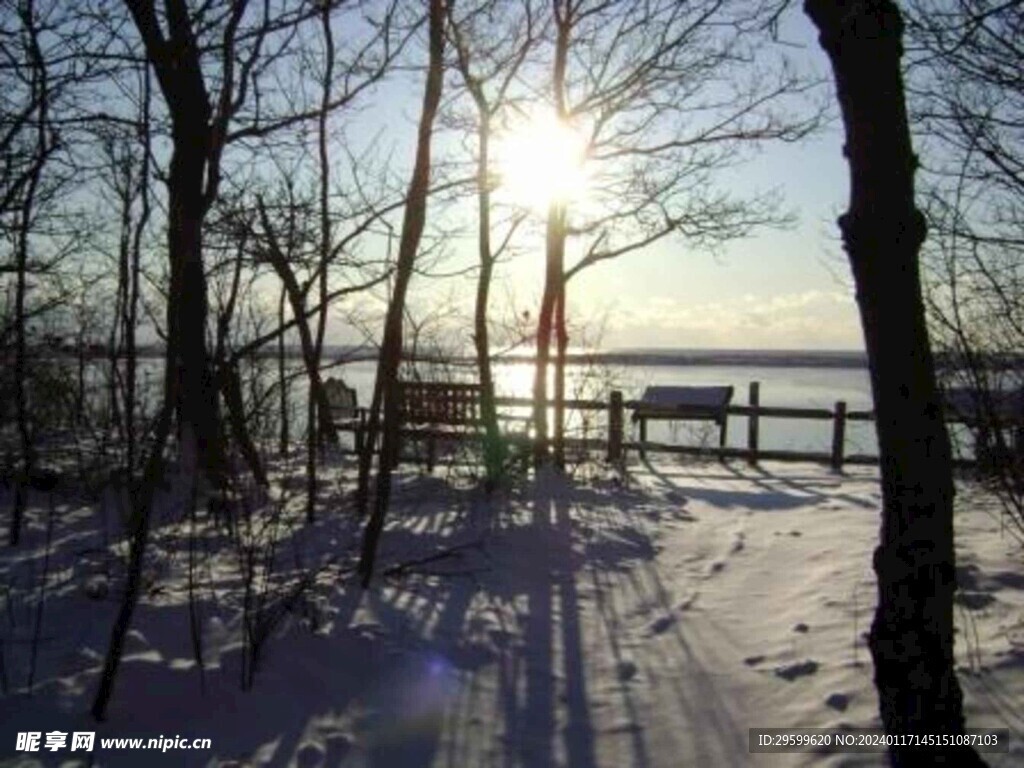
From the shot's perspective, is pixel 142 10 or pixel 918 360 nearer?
pixel 918 360

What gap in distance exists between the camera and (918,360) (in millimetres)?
3240

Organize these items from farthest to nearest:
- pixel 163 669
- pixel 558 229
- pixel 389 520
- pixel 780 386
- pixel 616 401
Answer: pixel 780 386 < pixel 616 401 < pixel 558 229 < pixel 389 520 < pixel 163 669

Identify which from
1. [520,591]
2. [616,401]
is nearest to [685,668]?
[520,591]

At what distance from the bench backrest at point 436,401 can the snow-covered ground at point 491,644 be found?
4.27 m

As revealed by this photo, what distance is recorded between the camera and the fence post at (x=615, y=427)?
566 inches

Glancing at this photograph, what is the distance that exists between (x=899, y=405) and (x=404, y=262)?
11.5 feet

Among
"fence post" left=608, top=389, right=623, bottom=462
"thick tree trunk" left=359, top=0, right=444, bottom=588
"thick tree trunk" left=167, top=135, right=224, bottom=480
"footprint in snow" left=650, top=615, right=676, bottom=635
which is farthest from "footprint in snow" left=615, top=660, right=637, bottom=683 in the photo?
"fence post" left=608, top=389, right=623, bottom=462

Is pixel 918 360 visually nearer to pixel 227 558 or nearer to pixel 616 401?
pixel 227 558

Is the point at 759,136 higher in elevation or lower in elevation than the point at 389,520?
higher

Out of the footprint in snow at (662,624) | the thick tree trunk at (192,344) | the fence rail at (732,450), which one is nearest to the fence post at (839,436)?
the fence rail at (732,450)

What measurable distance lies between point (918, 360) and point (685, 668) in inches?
90.3

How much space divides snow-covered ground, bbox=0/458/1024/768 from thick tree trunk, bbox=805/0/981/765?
28.0 inches

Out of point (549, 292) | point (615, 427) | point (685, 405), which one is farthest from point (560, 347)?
point (685, 405)

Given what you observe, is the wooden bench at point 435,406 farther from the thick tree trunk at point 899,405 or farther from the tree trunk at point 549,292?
the thick tree trunk at point 899,405
